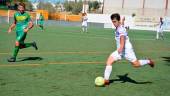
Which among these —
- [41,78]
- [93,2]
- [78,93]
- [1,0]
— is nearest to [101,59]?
[41,78]

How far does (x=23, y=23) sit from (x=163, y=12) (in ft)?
179

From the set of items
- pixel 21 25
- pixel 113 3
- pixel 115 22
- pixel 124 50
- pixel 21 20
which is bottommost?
pixel 124 50

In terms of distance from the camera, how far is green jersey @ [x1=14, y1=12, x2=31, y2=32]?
13.7m

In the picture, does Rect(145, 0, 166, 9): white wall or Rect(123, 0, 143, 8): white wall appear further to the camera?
Rect(123, 0, 143, 8): white wall

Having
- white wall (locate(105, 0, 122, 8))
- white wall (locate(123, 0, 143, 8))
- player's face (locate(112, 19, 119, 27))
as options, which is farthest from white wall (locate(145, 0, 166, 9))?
player's face (locate(112, 19, 119, 27))

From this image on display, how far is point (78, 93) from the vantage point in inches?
351

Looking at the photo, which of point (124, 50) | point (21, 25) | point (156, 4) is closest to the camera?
point (124, 50)

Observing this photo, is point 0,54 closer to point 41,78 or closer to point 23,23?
point 23,23

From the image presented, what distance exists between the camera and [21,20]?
13.8 meters

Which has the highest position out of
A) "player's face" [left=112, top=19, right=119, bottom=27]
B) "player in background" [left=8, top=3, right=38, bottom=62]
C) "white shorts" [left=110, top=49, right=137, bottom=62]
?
"player's face" [left=112, top=19, right=119, bottom=27]

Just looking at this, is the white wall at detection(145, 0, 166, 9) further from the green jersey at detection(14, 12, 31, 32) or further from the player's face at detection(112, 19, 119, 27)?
the player's face at detection(112, 19, 119, 27)

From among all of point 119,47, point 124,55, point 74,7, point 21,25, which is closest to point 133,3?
point 74,7

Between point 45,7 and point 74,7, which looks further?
point 74,7

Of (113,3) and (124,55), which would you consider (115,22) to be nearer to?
(124,55)
